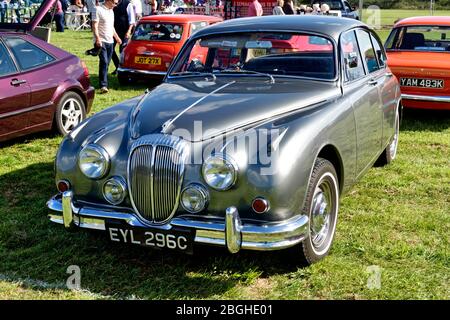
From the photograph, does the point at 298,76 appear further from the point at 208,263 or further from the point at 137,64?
the point at 137,64

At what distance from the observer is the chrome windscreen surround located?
3.49m

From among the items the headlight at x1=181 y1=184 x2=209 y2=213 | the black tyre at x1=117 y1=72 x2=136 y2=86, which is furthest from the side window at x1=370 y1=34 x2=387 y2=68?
the black tyre at x1=117 y1=72 x2=136 y2=86

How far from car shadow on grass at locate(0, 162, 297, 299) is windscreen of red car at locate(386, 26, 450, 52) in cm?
591

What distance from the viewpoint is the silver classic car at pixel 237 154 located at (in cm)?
341

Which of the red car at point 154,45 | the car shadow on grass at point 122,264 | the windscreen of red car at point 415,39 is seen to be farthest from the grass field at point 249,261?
the red car at point 154,45

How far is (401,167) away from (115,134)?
3.62 m

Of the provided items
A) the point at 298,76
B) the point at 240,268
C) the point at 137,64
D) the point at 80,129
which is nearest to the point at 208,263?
the point at 240,268

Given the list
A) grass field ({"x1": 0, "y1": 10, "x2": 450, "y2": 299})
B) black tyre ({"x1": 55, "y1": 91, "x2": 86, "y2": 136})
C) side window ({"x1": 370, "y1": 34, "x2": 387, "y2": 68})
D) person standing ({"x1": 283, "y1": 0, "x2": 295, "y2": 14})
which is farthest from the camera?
person standing ({"x1": 283, "y1": 0, "x2": 295, "y2": 14})

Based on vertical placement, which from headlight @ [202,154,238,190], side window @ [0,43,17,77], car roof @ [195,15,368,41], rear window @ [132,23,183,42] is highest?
car roof @ [195,15,368,41]

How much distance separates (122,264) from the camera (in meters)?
3.98

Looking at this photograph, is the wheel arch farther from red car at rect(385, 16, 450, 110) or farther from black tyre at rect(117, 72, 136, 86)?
black tyre at rect(117, 72, 136, 86)

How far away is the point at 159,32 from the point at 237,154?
8012 mm

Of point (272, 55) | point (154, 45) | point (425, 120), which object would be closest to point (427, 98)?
point (425, 120)

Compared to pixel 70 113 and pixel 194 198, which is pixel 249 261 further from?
pixel 70 113
